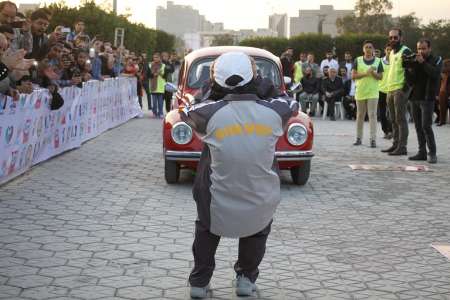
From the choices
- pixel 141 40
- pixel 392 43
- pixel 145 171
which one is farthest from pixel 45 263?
pixel 141 40

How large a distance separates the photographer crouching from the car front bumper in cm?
370

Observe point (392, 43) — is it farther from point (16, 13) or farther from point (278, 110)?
point (278, 110)

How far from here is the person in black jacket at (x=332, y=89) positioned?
23047 millimetres

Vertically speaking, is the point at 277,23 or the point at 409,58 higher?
the point at 277,23

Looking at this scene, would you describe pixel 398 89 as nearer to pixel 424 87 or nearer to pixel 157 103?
pixel 424 87

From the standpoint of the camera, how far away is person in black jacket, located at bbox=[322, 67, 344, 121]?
2305 cm

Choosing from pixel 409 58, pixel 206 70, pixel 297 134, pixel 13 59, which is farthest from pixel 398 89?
pixel 13 59

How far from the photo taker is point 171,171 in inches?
380

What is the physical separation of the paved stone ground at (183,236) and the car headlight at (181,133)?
61 cm

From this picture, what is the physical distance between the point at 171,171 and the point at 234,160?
16.2 ft

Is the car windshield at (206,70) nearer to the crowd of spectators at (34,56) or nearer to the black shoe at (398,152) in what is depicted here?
the crowd of spectators at (34,56)

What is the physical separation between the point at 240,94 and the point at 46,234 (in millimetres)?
2769

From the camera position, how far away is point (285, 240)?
6812 mm

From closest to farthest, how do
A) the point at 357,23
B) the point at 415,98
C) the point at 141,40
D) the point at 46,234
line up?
1. the point at 46,234
2. the point at 415,98
3. the point at 141,40
4. the point at 357,23
